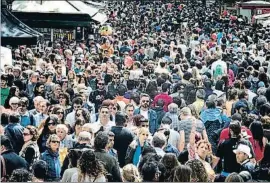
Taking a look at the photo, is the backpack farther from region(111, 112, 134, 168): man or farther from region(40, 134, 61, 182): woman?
region(40, 134, 61, 182): woman

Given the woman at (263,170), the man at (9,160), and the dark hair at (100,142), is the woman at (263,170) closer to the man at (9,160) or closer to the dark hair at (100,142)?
the dark hair at (100,142)

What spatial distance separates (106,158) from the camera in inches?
334

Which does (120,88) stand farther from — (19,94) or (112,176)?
(112,176)

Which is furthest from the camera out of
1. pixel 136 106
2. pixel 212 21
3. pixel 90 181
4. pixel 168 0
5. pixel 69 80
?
pixel 168 0

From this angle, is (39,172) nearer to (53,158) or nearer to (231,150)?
(53,158)

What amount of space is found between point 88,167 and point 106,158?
867 mm

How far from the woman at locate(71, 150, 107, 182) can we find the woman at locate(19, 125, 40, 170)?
1470mm

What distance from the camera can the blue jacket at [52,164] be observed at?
8750mm

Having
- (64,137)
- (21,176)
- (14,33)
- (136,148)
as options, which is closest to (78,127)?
(64,137)

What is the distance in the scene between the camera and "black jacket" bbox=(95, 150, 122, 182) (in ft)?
27.4

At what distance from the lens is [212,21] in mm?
39125

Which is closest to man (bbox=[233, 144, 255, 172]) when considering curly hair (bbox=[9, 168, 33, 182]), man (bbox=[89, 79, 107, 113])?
curly hair (bbox=[9, 168, 33, 182])

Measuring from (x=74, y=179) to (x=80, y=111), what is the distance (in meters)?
3.15

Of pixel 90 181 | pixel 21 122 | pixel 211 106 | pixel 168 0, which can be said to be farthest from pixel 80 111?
pixel 168 0
